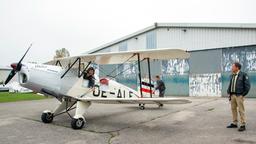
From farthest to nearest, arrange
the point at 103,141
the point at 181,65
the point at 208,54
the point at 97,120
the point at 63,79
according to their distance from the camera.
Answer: the point at 181,65 < the point at 208,54 < the point at 97,120 < the point at 63,79 < the point at 103,141

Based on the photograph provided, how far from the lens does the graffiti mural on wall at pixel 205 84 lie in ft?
68.5

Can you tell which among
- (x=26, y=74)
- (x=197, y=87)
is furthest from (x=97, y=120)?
(x=197, y=87)

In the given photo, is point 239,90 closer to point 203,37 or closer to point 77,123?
point 77,123

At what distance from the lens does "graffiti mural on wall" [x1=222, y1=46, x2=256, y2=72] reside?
62.6ft

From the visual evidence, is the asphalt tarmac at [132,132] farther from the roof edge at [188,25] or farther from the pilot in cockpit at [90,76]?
the roof edge at [188,25]

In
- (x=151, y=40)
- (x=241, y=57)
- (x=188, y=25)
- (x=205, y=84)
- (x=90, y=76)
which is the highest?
(x=188, y=25)

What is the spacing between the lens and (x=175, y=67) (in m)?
23.7

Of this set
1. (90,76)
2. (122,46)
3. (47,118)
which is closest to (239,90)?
(90,76)

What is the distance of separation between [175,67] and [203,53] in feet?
9.86

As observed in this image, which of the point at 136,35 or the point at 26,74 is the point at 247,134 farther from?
the point at 136,35

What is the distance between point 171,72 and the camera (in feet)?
78.7

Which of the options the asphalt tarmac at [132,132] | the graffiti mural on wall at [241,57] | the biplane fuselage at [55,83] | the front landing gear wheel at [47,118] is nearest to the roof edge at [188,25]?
the graffiti mural on wall at [241,57]

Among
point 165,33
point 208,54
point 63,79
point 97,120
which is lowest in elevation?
point 97,120

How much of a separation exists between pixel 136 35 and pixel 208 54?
318 inches
